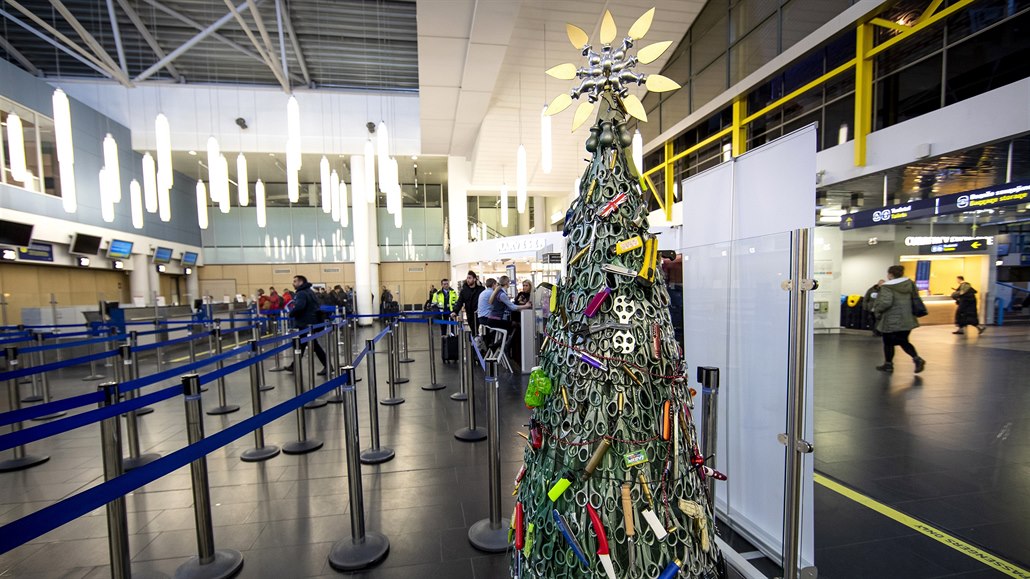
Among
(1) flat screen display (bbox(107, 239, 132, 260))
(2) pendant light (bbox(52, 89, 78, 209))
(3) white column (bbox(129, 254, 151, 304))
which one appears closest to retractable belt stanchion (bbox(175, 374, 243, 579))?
(2) pendant light (bbox(52, 89, 78, 209))

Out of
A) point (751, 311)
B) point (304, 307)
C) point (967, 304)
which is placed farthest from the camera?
point (304, 307)

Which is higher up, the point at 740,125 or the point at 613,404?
the point at 740,125

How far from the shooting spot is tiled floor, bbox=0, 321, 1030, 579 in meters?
2.51

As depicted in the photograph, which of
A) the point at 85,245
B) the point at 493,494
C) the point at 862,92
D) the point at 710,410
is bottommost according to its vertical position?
the point at 493,494

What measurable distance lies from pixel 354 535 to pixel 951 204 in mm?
9222

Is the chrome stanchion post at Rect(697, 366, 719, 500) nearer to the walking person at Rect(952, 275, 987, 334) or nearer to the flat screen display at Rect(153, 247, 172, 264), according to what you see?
the walking person at Rect(952, 275, 987, 334)

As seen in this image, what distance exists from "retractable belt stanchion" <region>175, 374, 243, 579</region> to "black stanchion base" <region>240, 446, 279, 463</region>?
1.54m

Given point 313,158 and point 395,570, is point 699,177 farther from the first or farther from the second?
point 313,158

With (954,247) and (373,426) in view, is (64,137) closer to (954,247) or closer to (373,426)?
(373,426)

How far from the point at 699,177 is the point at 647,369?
1810 millimetres

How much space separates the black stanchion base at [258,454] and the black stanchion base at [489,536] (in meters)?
2.53

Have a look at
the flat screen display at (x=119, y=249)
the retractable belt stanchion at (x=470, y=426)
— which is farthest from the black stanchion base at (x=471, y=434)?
the flat screen display at (x=119, y=249)

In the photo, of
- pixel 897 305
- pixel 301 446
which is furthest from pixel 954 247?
pixel 301 446

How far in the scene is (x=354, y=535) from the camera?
266 centimetres
